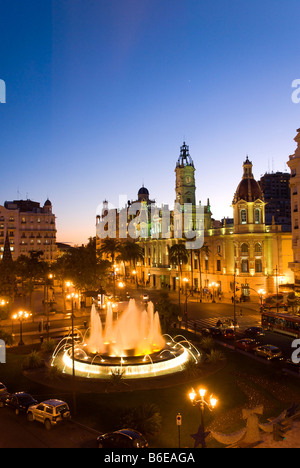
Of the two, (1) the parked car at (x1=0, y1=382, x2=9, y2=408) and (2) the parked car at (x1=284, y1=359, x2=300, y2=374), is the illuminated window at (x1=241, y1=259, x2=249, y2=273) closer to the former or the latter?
(2) the parked car at (x1=284, y1=359, x2=300, y2=374)

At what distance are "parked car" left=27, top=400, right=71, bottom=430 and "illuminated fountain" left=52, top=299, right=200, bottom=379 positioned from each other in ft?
20.7

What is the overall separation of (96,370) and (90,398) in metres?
4.31

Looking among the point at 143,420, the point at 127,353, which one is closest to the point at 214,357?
the point at 127,353

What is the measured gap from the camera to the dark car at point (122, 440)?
1702cm

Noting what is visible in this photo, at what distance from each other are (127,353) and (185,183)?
6195cm

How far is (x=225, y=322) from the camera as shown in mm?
47156

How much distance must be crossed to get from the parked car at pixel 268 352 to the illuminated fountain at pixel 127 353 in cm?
561

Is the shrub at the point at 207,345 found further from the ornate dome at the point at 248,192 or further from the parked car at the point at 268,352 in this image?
the ornate dome at the point at 248,192

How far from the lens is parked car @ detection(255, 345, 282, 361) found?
32.2m

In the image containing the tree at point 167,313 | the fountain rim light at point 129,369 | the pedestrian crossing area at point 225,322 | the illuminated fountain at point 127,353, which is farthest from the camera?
the pedestrian crossing area at point 225,322

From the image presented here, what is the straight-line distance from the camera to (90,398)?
2380cm

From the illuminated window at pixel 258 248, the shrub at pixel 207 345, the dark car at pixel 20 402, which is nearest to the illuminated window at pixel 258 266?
the illuminated window at pixel 258 248

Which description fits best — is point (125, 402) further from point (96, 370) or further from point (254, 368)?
point (254, 368)
